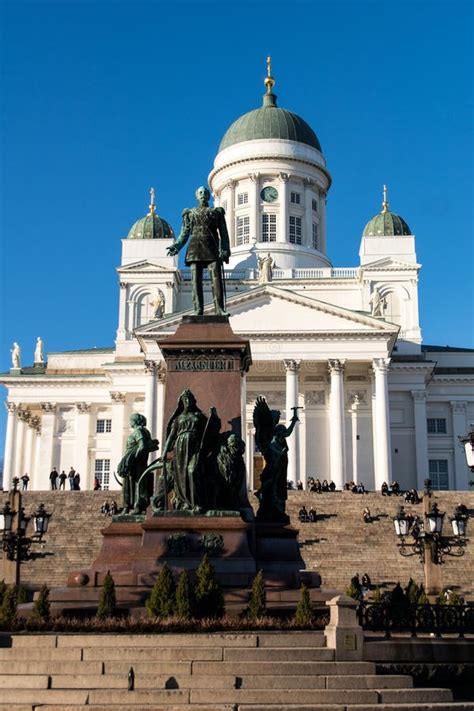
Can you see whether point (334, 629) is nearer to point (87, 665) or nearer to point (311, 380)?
point (87, 665)

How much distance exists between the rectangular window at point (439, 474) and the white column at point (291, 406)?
37.8 feet

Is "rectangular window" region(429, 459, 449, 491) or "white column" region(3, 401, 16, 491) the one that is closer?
"rectangular window" region(429, 459, 449, 491)

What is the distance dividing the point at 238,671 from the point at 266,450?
21.1 feet

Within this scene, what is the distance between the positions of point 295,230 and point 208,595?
6761cm

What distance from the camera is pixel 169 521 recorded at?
1711 cm

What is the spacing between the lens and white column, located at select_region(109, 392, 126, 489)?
68688 millimetres

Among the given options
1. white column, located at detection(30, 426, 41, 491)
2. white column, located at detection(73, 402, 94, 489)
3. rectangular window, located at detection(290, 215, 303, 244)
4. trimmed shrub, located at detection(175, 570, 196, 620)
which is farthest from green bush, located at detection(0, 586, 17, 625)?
rectangular window, located at detection(290, 215, 303, 244)

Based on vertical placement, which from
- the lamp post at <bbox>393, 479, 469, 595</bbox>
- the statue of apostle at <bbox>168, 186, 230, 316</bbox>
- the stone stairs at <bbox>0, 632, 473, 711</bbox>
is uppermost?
the statue of apostle at <bbox>168, 186, 230, 316</bbox>

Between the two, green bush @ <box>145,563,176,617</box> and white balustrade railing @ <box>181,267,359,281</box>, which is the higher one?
white balustrade railing @ <box>181,267,359,281</box>

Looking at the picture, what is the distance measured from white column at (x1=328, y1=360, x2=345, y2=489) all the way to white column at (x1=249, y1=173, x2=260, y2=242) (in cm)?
2051

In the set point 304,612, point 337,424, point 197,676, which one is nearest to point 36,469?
point 337,424

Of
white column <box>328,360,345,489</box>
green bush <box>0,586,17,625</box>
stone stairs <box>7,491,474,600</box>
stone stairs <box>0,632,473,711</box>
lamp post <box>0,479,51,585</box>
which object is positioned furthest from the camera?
white column <box>328,360,345,489</box>

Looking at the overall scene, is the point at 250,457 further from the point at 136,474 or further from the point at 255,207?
the point at 136,474

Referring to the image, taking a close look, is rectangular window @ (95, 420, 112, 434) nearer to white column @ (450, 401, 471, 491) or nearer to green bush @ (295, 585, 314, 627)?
white column @ (450, 401, 471, 491)
